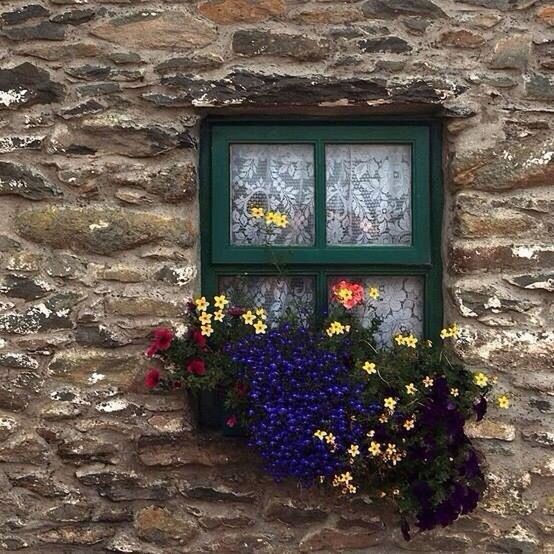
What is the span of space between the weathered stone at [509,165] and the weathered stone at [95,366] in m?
1.37

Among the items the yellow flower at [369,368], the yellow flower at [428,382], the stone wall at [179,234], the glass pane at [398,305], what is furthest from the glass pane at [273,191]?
the yellow flower at [428,382]

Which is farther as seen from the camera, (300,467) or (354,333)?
(354,333)

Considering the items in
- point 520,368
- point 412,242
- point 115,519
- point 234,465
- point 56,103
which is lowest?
point 115,519

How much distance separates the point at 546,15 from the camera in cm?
297

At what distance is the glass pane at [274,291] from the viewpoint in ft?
10.3

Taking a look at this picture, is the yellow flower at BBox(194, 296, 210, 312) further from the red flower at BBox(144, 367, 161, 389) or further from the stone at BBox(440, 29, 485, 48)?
the stone at BBox(440, 29, 485, 48)

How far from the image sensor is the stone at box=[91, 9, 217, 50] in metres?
2.97

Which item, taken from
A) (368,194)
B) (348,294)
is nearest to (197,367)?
(348,294)

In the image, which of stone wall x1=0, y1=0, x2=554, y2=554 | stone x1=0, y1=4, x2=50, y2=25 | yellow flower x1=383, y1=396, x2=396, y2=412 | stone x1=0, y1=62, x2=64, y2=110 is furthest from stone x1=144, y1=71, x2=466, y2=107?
yellow flower x1=383, y1=396, x2=396, y2=412

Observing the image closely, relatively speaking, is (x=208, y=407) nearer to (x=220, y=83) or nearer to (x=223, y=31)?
(x=220, y=83)

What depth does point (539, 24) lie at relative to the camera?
117 inches

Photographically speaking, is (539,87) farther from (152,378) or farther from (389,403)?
(152,378)

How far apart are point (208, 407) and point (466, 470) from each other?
99cm

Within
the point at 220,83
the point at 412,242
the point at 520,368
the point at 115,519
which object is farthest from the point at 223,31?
the point at 115,519
